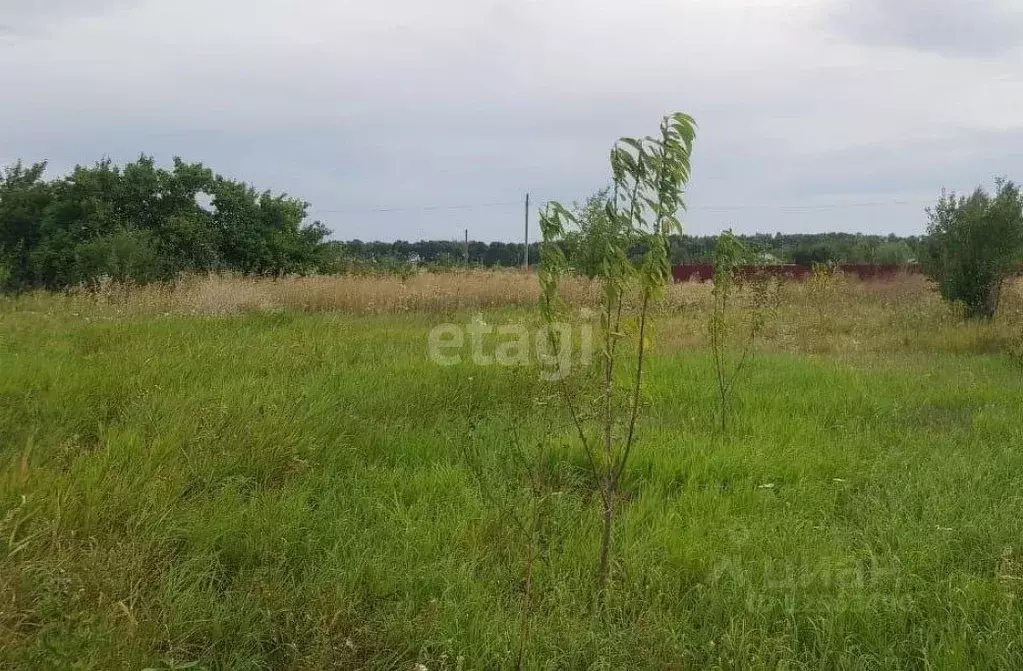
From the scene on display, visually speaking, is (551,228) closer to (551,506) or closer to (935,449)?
(551,506)

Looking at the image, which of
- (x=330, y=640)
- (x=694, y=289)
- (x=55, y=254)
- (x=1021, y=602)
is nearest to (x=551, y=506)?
(x=330, y=640)

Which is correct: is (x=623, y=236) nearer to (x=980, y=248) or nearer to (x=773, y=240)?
(x=980, y=248)

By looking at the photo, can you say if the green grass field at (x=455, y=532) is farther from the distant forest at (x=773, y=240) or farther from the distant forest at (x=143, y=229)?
the distant forest at (x=773, y=240)

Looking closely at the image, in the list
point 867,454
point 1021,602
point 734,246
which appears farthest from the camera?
point 734,246

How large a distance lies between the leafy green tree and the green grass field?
756 centimetres

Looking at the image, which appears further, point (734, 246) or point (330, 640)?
point (734, 246)

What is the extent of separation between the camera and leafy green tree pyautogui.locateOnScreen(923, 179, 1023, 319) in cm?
1137

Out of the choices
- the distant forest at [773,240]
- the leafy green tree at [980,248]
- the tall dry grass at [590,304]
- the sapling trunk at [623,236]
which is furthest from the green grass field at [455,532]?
the distant forest at [773,240]

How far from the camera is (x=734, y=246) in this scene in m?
4.86

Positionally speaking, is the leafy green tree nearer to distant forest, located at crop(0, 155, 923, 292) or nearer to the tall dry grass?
the tall dry grass

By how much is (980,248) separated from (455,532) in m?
12.2

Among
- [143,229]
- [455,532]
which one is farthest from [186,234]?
[455,532]

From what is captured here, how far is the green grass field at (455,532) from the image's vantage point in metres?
2.20

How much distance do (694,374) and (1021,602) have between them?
393 cm
